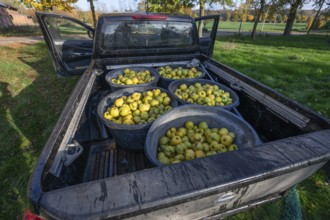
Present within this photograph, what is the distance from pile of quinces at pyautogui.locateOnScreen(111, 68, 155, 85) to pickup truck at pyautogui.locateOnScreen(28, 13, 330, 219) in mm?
321

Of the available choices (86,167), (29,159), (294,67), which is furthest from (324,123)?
(294,67)

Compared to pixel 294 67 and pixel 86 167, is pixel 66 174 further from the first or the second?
pixel 294 67

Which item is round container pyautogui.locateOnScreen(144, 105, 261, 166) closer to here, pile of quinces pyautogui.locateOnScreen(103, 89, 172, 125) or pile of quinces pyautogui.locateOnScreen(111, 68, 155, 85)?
pile of quinces pyautogui.locateOnScreen(103, 89, 172, 125)

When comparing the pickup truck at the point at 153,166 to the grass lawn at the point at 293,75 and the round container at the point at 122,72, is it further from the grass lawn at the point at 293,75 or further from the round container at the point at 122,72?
the grass lawn at the point at 293,75

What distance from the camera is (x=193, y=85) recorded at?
2.84m

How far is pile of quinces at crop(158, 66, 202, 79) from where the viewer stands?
313cm

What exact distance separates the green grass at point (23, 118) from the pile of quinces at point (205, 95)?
8.05ft

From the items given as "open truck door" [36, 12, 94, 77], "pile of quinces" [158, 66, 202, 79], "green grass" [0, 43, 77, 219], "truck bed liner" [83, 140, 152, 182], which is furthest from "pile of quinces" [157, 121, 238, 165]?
"open truck door" [36, 12, 94, 77]

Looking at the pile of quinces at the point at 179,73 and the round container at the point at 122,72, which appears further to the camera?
the pile of quinces at the point at 179,73

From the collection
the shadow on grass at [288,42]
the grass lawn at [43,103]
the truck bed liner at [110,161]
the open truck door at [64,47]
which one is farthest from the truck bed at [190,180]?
the shadow on grass at [288,42]

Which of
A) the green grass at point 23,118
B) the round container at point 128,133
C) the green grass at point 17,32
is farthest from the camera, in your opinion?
the green grass at point 17,32

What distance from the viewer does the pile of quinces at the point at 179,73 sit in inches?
123

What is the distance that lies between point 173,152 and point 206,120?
1.79ft

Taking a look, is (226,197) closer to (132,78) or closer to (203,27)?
(132,78)
